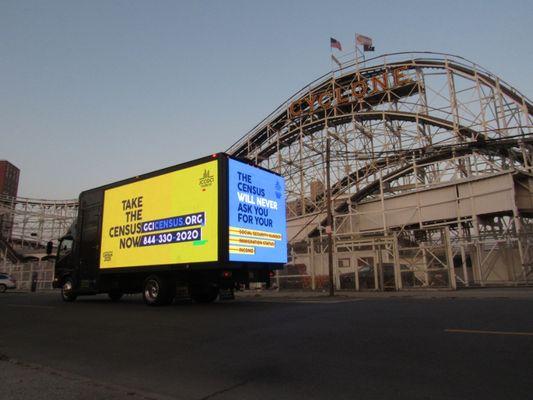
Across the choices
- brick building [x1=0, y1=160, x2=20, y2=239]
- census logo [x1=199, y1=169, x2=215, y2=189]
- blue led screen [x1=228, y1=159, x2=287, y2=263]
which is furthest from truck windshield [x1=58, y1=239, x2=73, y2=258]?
brick building [x1=0, y1=160, x2=20, y2=239]

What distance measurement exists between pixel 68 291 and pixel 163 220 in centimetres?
679

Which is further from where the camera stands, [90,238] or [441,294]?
[441,294]

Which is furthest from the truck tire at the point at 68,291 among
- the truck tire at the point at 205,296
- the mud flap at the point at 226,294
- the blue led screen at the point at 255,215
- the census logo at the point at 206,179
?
the blue led screen at the point at 255,215

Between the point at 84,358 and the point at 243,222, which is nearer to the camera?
the point at 84,358

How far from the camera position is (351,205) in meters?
32.1

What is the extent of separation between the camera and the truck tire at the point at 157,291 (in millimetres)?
12750

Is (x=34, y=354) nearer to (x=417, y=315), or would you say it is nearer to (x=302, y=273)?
(x=417, y=315)

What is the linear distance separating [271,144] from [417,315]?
31.3m

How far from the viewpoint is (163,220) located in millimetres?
12867

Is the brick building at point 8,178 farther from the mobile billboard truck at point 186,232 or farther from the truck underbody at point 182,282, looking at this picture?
Answer: the truck underbody at point 182,282

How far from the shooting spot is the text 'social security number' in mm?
11836

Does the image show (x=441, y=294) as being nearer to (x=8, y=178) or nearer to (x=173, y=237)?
(x=173, y=237)

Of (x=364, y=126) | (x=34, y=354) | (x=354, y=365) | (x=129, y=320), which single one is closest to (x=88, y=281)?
(x=129, y=320)

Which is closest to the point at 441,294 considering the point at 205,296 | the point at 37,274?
the point at 205,296
